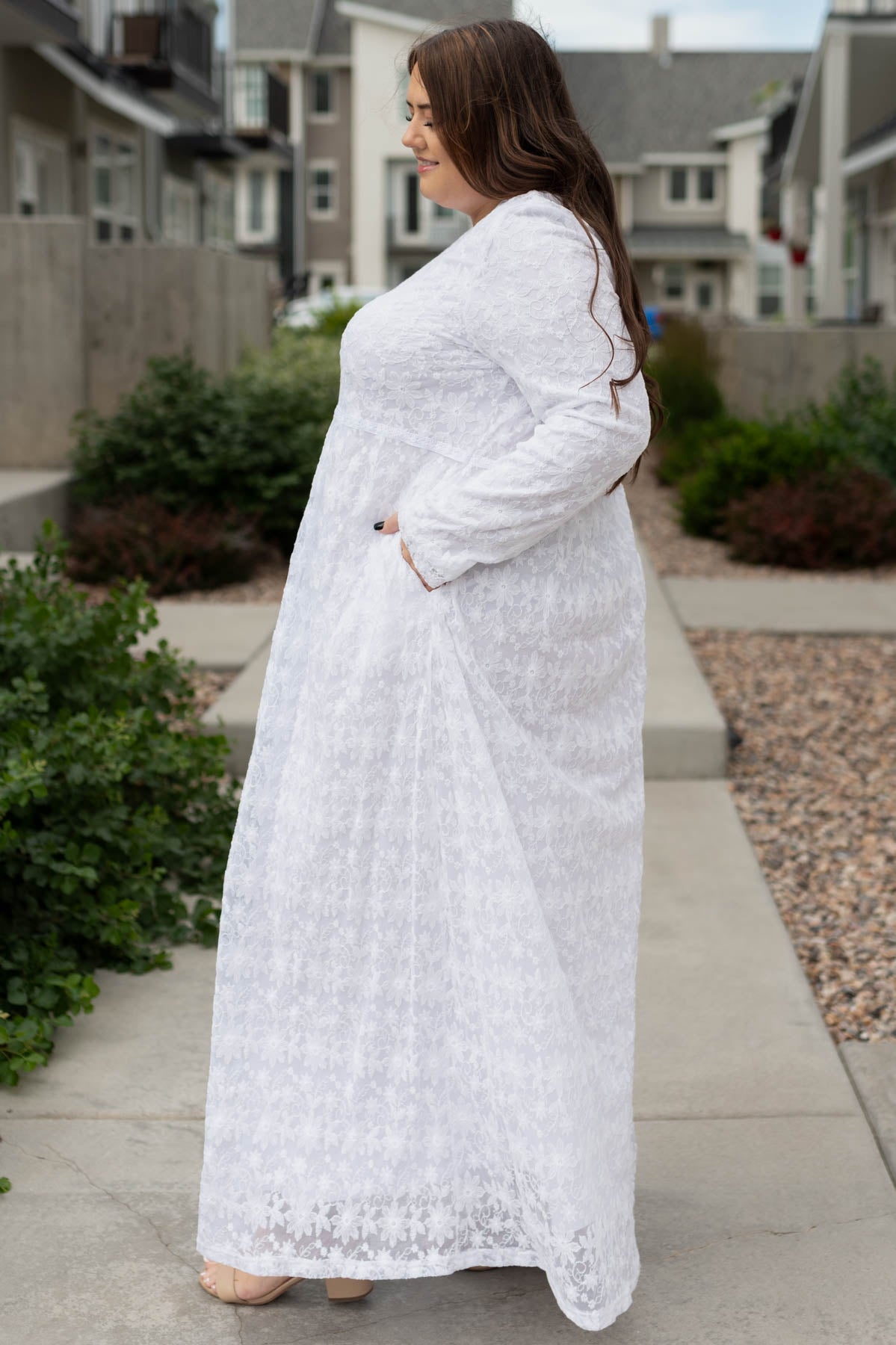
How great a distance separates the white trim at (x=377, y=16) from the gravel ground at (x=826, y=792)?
3576 cm

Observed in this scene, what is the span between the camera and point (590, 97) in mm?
44281

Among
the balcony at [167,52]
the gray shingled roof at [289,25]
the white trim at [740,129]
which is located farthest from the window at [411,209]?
the balcony at [167,52]

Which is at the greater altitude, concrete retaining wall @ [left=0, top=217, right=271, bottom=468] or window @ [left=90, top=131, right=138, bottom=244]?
window @ [left=90, top=131, right=138, bottom=244]

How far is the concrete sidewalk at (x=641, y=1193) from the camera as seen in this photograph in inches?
91.5

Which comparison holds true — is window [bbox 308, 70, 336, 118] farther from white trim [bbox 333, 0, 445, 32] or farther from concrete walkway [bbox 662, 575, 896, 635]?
concrete walkway [bbox 662, 575, 896, 635]

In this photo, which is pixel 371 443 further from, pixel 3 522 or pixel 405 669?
pixel 3 522

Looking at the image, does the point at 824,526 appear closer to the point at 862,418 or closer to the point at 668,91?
the point at 862,418

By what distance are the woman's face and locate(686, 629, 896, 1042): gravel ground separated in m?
2.02

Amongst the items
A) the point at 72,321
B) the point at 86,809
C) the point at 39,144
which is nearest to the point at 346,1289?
the point at 86,809

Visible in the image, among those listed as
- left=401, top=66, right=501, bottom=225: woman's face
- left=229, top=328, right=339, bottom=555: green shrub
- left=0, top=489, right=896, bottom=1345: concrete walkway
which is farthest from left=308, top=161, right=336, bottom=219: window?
left=401, top=66, right=501, bottom=225: woman's face

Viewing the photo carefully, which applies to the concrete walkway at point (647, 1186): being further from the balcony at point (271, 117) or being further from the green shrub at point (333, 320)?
the balcony at point (271, 117)

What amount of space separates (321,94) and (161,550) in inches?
1490

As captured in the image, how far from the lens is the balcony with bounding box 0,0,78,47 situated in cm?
1305

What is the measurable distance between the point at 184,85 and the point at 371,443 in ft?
63.0
